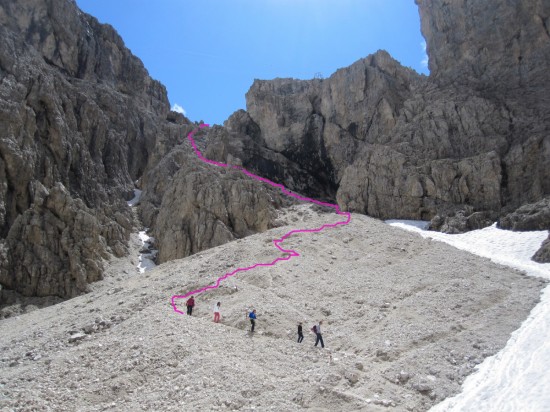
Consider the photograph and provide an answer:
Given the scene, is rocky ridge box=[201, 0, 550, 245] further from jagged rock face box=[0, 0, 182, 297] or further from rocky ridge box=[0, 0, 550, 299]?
jagged rock face box=[0, 0, 182, 297]

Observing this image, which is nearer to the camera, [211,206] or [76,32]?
[211,206]

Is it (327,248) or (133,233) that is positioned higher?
(133,233)

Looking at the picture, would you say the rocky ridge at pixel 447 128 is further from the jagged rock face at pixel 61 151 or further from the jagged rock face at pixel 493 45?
the jagged rock face at pixel 61 151

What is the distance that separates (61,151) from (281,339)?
5313 cm

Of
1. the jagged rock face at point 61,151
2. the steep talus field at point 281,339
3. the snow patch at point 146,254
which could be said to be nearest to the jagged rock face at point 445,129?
the steep talus field at point 281,339

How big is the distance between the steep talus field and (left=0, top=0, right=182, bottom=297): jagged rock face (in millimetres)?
24038

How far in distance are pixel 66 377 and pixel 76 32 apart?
94408 mm

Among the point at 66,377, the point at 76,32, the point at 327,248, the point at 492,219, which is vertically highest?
the point at 76,32

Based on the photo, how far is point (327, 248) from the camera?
28.9 metres

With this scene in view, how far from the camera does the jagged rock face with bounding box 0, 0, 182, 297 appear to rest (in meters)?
46.2

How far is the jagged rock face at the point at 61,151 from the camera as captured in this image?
4622 cm

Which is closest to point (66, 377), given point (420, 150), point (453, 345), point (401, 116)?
point (453, 345)

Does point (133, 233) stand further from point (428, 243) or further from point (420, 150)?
point (428, 243)

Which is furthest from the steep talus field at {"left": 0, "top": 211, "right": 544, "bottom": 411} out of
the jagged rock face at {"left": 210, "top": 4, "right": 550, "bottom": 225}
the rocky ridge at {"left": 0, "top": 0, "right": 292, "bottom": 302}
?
the rocky ridge at {"left": 0, "top": 0, "right": 292, "bottom": 302}
